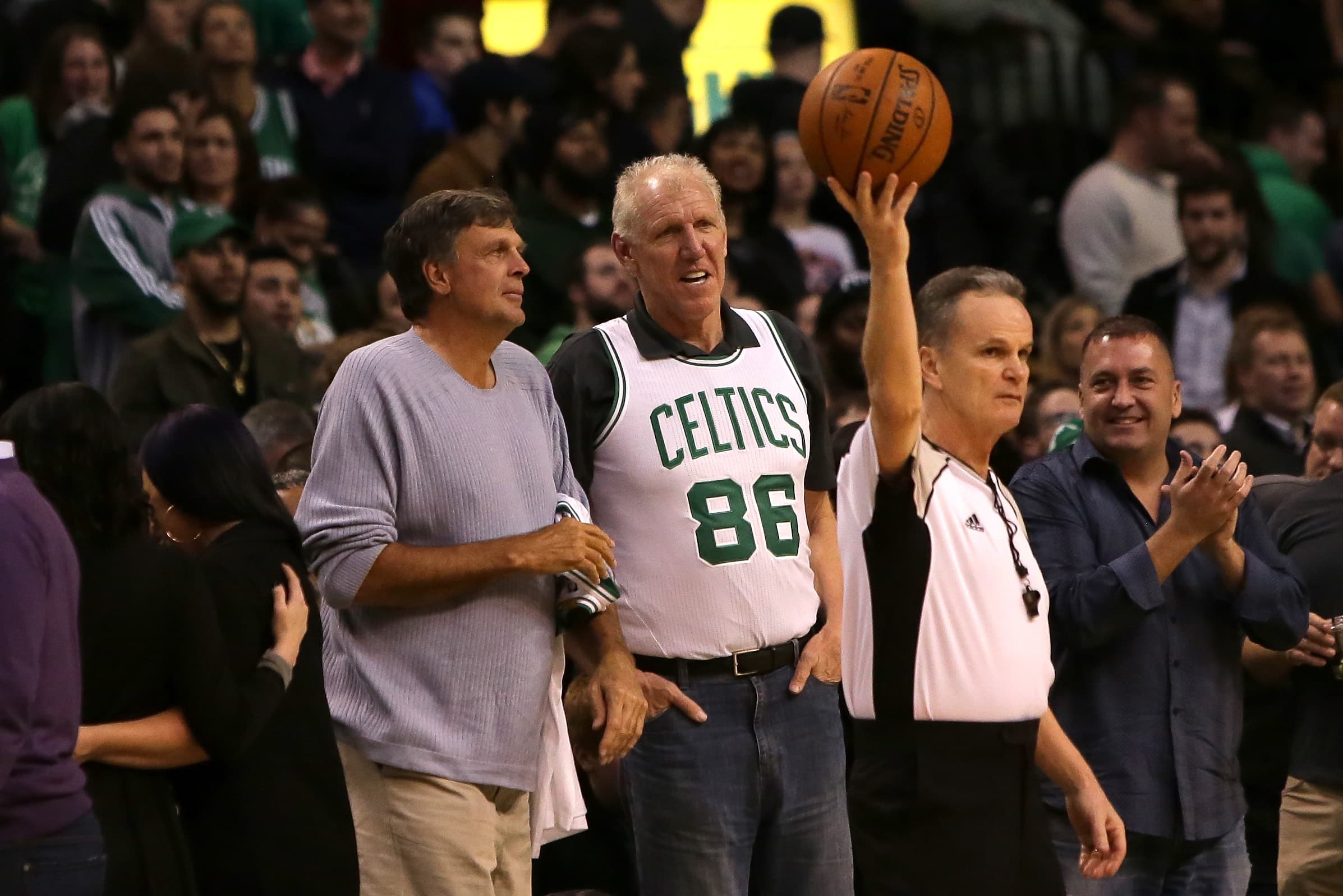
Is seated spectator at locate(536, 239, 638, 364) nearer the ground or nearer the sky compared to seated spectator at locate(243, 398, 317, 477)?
nearer the sky

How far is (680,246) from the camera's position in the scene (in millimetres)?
4477

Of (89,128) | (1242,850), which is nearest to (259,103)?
(89,128)

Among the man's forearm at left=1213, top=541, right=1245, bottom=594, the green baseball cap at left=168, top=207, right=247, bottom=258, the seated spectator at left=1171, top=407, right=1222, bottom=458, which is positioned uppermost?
the green baseball cap at left=168, top=207, right=247, bottom=258

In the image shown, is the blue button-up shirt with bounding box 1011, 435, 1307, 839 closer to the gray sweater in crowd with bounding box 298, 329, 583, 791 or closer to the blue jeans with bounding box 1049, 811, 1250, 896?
the blue jeans with bounding box 1049, 811, 1250, 896

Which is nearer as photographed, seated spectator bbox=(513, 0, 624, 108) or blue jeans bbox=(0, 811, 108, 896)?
blue jeans bbox=(0, 811, 108, 896)

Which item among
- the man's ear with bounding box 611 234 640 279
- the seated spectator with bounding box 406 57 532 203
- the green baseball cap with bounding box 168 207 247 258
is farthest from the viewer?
the seated spectator with bounding box 406 57 532 203

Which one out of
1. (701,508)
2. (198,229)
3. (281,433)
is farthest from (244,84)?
(701,508)

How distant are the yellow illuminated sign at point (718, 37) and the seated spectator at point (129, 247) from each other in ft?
13.5

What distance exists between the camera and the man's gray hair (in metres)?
4.23

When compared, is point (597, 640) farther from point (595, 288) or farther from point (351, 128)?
point (351, 128)

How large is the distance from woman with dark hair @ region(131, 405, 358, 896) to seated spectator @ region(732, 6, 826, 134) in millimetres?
6209

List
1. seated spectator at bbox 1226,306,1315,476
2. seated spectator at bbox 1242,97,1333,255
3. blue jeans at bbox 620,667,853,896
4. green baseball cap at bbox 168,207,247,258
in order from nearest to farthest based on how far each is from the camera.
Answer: blue jeans at bbox 620,667,853,896, green baseball cap at bbox 168,207,247,258, seated spectator at bbox 1226,306,1315,476, seated spectator at bbox 1242,97,1333,255

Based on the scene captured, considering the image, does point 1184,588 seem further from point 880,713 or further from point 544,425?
point 544,425

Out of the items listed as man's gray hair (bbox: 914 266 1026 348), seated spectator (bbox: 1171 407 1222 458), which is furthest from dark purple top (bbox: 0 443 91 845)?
seated spectator (bbox: 1171 407 1222 458)
